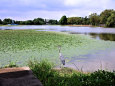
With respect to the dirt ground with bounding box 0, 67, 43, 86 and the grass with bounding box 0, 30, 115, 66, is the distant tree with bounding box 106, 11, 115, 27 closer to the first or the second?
the grass with bounding box 0, 30, 115, 66

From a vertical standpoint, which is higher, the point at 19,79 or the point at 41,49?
the point at 19,79

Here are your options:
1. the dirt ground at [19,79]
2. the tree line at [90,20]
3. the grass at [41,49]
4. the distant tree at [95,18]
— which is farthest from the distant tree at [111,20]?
the dirt ground at [19,79]

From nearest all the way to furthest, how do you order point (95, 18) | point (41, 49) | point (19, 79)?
point (19, 79), point (41, 49), point (95, 18)

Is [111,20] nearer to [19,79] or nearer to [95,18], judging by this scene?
[95,18]

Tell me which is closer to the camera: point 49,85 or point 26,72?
point 49,85

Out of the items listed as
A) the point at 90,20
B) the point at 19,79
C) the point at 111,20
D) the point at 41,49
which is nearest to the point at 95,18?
the point at 90,20

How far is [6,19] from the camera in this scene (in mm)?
99188

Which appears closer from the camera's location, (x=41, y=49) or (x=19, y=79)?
(x=19, y=79)

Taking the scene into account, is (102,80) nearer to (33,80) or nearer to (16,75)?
(33,80)

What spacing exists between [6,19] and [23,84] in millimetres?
103705

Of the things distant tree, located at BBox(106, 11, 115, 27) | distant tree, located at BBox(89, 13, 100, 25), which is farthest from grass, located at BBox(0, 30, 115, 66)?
distant tree, located at BBox(89, 13, 100, 25)

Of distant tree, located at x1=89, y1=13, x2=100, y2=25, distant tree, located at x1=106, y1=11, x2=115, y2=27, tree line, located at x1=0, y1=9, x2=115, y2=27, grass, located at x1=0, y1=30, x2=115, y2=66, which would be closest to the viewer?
grass, located at x1=0, y1=30, x2=115, y2=66

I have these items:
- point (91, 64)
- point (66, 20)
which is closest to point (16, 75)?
point (91, 64)

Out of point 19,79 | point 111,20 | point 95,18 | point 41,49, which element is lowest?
point 41,49
